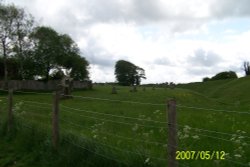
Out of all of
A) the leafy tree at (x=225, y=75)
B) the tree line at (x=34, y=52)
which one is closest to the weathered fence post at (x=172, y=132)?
the tree line at (x=34, y=52)

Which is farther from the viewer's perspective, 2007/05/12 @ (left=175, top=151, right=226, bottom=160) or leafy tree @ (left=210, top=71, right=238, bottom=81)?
leafy tree @ (left=210, top=71, right=238, bottom=81)

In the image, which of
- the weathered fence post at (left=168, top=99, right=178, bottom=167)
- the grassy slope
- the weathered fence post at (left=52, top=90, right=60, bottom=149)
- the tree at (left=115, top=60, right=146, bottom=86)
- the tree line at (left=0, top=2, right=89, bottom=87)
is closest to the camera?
the weathered fence post at (left=168, top=99, right=178, bottom=167)

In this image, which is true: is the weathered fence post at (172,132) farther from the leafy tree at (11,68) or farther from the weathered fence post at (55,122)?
the leafy tree at (11,68)

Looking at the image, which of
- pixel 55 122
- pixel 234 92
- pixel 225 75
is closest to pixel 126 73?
pixel 225 75

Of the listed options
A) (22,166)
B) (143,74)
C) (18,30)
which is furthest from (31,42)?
(143,74)

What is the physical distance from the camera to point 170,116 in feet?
23.4

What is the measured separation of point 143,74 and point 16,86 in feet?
347

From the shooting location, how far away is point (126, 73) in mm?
153750

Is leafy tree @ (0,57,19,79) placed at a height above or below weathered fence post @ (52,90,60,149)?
above

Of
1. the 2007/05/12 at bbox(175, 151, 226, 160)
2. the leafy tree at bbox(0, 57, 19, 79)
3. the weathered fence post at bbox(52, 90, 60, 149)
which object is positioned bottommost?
the 2007/05/12 at bbox(175, 151, 226, 160)

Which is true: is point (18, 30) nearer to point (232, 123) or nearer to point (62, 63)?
point (62, 63)

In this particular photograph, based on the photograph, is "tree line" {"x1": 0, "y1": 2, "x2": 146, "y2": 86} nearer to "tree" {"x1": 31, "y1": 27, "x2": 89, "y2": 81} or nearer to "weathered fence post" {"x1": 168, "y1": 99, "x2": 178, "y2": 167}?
"tree" {"x1": 31, "y1": 27, "x2": 89, "y2": 81}

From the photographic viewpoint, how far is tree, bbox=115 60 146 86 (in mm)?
151500

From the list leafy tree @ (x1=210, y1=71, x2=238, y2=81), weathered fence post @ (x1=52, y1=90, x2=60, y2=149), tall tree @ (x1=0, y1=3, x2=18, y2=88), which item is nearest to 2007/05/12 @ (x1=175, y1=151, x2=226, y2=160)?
weathered fence post @ (x1=52, y1=90, x2=60, y2=149)
